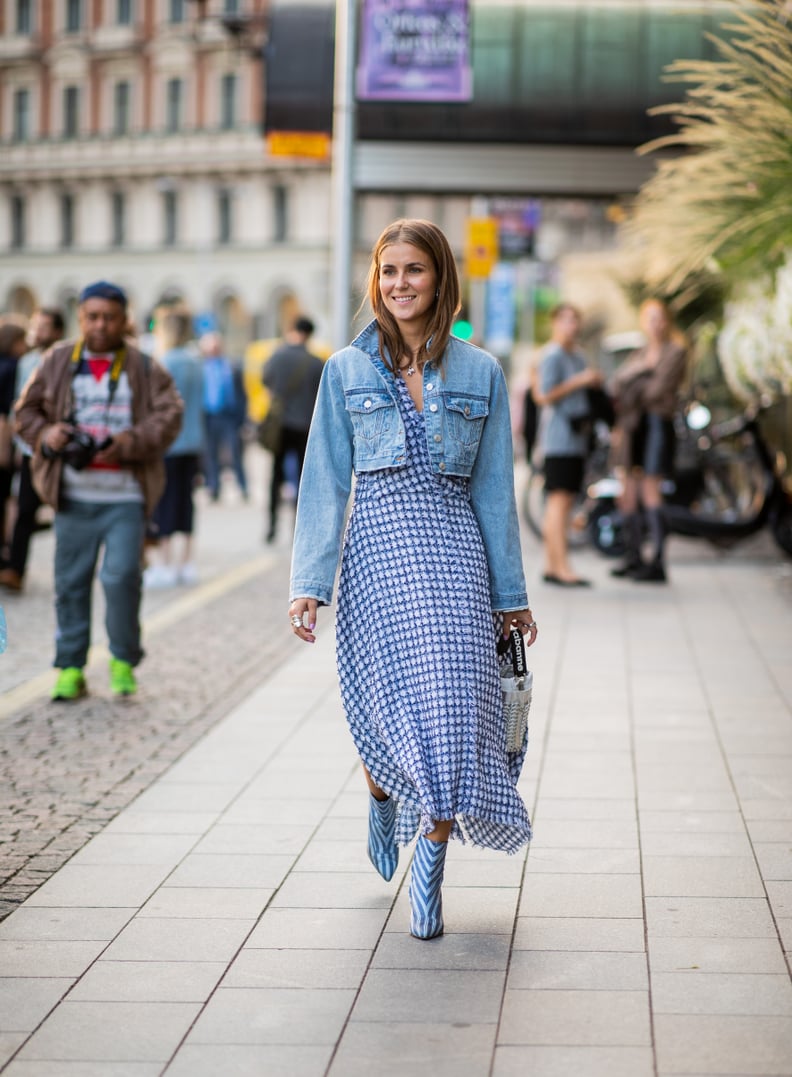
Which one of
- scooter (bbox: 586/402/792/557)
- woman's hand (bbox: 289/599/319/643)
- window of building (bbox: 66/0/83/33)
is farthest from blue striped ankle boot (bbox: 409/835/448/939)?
window of building (bbox: 66/0/83/33)

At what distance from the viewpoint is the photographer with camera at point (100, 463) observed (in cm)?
775

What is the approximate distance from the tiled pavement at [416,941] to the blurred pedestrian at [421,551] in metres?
0.35

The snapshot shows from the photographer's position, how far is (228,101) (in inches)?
3002

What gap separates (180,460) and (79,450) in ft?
15.7

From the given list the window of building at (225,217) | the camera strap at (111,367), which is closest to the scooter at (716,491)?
the camera strap at (111,367)

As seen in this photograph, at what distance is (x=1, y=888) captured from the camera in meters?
4.98

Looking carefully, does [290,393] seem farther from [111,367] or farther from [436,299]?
[436,299]

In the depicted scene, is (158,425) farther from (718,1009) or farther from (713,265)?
(718,1009)

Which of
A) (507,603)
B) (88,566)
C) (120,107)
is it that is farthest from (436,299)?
(120,107)

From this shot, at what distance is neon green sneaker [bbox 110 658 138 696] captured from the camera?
8.06 metres

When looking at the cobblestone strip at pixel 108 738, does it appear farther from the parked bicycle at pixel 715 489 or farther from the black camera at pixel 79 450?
the parked bicycle at pixel 715 489

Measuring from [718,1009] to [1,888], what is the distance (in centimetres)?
213

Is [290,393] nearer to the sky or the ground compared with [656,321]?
nearer to the ground

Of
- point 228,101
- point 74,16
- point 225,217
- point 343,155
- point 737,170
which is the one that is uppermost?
point 74,16
